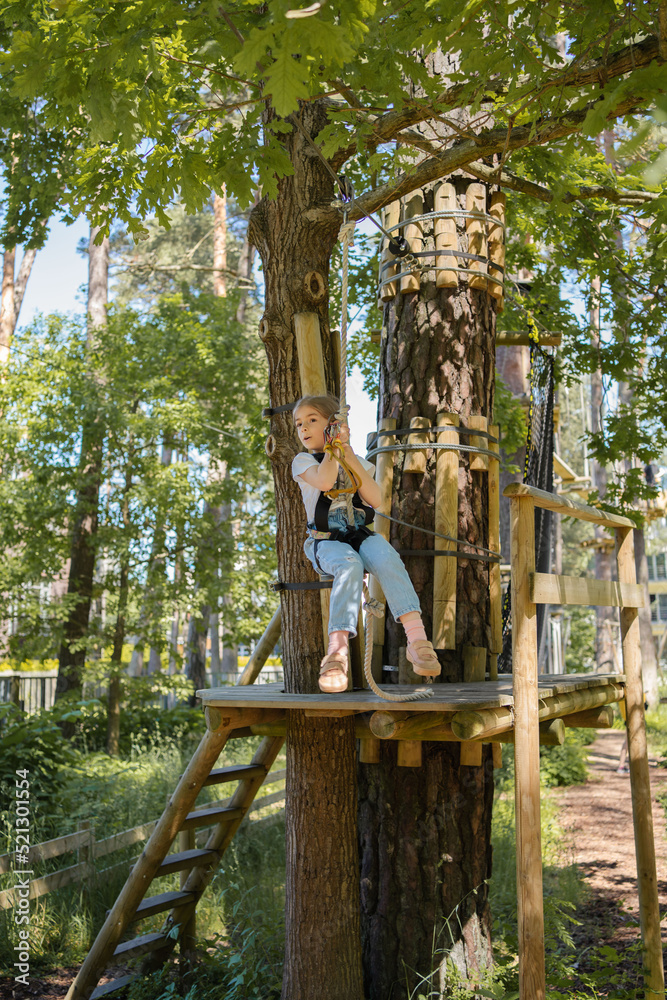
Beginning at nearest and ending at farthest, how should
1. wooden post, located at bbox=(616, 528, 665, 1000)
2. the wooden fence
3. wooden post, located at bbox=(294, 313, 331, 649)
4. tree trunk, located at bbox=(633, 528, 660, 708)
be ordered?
wooden post, located at bbox=(294, 313, 331, 649) → wooden post, located at bbox=(616, 528, 665, 1000) → the wooden fence → tree trunk, located at bbox=(633, 528, 660, 708)

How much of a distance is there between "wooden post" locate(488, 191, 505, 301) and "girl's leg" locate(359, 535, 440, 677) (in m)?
2.06

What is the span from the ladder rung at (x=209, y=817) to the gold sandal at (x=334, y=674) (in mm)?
1881

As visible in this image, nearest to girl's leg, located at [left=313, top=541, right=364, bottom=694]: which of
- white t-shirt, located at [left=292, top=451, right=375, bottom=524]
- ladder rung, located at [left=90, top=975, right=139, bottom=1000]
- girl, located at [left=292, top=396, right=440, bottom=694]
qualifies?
girl, located at [left=292, top=396, right=440, bottom=694]

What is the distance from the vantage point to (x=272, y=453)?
13.5ft

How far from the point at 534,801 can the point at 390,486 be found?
6.65 feet

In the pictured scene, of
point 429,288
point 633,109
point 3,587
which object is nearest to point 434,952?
point 429,288

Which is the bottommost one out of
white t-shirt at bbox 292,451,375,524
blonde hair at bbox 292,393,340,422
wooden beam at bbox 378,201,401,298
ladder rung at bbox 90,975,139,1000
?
ladder rung at bbox 90,975,139,1000

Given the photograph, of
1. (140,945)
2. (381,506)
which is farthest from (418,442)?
Result: (140,945)

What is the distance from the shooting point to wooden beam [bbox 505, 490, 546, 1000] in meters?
3.10

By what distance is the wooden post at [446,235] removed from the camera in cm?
482

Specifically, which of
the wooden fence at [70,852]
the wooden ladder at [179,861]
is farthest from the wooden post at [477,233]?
the wooden fence at [70,852]

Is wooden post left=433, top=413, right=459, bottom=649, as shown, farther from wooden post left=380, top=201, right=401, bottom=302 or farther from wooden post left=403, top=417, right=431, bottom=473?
wooden post left=380, top=201, right=401, bottom=302

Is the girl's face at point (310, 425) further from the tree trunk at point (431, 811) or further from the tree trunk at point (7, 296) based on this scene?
the tree trunk at point (7, 296)

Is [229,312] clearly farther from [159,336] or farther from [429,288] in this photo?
[429,288]
